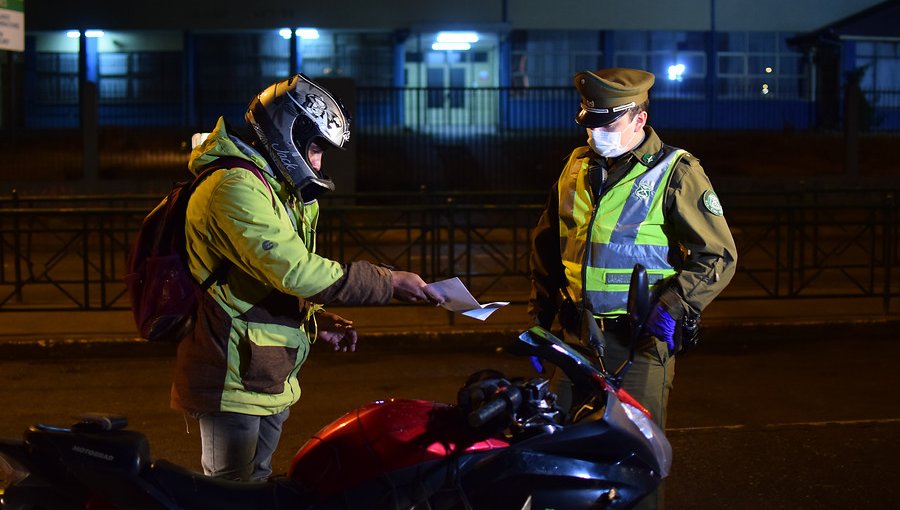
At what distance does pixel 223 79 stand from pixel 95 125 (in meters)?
11.6

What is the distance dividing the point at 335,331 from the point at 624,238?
109 centimetres

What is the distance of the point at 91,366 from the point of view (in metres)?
8.79

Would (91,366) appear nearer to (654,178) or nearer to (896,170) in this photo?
(654,178)

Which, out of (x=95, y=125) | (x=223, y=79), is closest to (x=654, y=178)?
(x=95, y=125)

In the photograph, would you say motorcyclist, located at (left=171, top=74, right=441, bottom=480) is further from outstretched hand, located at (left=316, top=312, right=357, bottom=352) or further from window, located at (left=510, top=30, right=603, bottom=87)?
window, located at (left=510, top=30, right=603, bottom=87)

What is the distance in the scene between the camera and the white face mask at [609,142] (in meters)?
4.04

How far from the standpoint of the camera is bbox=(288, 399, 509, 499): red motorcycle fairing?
2885 mm

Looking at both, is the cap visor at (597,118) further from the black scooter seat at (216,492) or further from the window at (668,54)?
the window at (668,54)

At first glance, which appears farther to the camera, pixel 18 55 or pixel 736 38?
pixel 736 38

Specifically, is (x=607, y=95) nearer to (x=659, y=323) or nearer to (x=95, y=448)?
(x=659, y=323)

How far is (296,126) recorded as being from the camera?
11.0 ft

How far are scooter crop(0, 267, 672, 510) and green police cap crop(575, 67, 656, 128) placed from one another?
129cm

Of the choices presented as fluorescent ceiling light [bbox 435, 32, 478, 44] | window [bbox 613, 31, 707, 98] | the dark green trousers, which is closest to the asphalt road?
the dark green trousers

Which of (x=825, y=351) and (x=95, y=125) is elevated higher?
(x=95, y=125)
